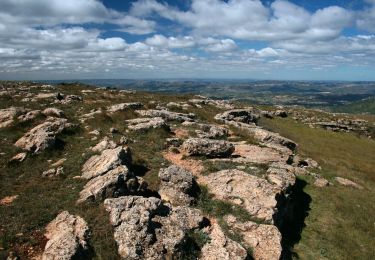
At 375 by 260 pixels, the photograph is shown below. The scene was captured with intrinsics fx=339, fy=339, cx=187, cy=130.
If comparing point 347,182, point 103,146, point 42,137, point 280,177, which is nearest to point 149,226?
point 103,146

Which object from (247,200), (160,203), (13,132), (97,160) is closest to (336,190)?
(247,200)

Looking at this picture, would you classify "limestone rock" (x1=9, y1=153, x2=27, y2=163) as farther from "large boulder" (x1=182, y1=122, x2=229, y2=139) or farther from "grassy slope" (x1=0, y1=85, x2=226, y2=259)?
"large boulder" (x1=182, y1=122, x2=229, y2=139)

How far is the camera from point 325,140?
239ft

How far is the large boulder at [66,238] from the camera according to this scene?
16.8 metres

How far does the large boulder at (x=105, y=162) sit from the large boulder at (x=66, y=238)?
6.00m

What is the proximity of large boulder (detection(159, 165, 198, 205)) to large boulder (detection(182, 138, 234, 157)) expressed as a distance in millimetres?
7514

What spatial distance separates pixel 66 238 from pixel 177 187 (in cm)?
955

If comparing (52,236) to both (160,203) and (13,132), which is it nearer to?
(160,203)

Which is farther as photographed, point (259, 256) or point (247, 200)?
point (247, 200)

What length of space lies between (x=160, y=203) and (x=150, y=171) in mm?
8241

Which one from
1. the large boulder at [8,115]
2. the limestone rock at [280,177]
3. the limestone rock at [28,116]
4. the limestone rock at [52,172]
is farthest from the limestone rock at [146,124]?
the limestone rock at [280,177]

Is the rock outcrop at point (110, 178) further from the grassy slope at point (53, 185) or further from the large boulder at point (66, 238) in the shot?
the large boulder at point (66, 238)

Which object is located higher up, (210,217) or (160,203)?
(160,203)

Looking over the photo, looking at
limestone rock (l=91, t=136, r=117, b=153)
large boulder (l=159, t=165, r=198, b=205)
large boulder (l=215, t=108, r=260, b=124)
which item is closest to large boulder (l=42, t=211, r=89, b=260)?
large boulder (l=159, t=165, r=198, b=205)
